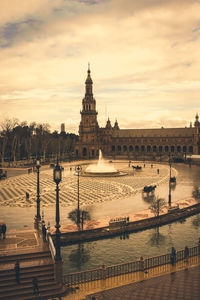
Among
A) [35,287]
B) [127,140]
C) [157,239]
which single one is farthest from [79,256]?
[127,140]

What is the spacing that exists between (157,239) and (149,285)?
949 cm

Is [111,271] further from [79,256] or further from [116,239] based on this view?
[116,239]

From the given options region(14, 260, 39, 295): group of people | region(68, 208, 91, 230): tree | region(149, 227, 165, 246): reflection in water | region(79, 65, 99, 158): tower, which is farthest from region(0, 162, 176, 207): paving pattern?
region(79, 65, 99, 158): tower

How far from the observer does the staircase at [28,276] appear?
47.3 ft

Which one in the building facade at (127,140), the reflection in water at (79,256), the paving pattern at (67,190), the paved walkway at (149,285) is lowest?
the reflection in water at (79,256)

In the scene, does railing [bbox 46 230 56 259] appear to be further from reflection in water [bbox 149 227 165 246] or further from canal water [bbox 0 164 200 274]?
reflection in water [bbox 149 227 165 246]

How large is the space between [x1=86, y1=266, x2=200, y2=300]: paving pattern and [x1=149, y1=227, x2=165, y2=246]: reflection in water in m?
6.95

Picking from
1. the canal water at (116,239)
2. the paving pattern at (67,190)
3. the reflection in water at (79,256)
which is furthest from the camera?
the paving pattern at (67,190)

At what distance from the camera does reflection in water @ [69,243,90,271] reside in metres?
19.6

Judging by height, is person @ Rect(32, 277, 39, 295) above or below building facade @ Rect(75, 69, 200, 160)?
below

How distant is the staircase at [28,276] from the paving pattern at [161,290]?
2.43 metres

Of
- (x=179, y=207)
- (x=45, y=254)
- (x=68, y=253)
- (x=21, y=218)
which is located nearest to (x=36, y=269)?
(x=45, y=254)

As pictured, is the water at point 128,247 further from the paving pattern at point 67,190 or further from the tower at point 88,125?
the tower at point 88,125

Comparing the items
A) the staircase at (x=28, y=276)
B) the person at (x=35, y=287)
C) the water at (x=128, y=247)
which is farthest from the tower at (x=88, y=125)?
the person at (x=35, y=287)
